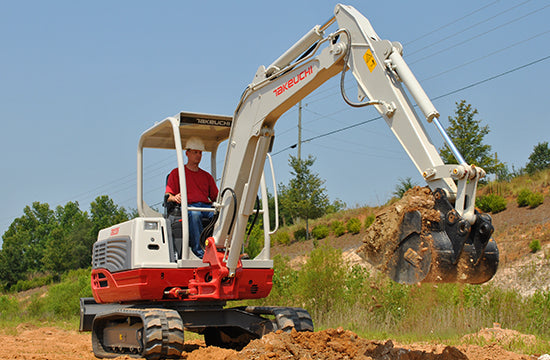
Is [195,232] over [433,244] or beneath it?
over

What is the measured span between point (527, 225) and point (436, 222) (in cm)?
1615

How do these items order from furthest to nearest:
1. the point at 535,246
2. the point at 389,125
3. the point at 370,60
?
1. the point at 535,246
2. the point at 370,60
3. the point at 389,125

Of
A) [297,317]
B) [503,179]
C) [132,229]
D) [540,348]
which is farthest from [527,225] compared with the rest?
[132,229]

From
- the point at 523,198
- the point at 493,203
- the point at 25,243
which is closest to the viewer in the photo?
the point at 523,198

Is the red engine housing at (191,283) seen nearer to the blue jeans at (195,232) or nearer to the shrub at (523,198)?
the blue jeans at (195,232)

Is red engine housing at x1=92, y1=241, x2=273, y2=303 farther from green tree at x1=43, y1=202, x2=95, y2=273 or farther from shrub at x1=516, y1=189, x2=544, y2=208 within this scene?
green tree at x1=43, y1=202, x2=95, y2=273

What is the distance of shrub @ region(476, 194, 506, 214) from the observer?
21328 millimetres

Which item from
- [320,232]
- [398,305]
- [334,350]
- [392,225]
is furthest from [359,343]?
[320,232]

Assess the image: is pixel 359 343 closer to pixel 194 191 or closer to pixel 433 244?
pixel 433 244

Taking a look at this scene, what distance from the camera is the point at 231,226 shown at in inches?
283

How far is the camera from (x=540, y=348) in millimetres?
7316

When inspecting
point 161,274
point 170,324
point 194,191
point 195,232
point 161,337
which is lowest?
point 161,337

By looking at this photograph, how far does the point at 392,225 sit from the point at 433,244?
17.7 inches

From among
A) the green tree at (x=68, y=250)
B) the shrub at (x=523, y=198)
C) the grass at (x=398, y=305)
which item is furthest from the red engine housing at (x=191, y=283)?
the green tree at (x=68, y=250)
